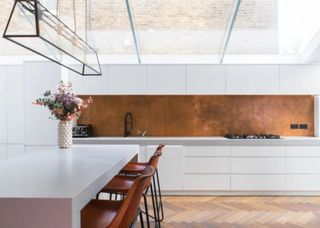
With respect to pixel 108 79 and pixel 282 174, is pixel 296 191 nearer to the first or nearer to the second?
pixel 282 174

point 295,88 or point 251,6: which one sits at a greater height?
point 251,6

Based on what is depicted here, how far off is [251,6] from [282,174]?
2.57 metres

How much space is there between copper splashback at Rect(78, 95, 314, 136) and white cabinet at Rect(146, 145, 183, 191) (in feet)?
2.34

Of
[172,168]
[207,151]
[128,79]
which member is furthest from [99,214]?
[128,79]

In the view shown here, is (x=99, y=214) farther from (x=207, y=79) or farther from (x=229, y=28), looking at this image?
(x=229, y=28)

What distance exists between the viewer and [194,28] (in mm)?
4977

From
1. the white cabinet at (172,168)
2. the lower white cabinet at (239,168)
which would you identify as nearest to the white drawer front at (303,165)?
the lower white cabinet at (239,168)

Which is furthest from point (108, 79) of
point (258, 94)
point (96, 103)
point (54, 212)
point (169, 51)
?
point (54, 212)

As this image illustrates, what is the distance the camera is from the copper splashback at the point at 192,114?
18.1ft

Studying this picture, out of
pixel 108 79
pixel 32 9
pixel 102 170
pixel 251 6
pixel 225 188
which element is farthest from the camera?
pixel 108 79

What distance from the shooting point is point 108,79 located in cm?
524

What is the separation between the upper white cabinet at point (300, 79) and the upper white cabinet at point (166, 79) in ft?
5.31

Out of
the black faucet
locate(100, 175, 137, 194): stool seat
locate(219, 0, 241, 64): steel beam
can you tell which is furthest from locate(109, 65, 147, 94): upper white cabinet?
locate(100, 175, 137, 194): stool seat

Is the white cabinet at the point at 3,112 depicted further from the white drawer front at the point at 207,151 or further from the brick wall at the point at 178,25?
the white drawer front at the point at 207,151
